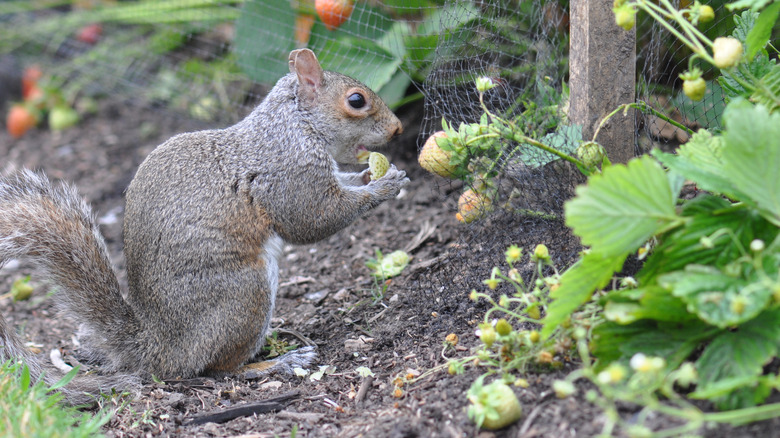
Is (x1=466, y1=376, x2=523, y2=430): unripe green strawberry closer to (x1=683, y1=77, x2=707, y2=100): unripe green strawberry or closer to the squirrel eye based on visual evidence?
(x1=683, y1=77, x2=707, y2=100): unripe green strawberry

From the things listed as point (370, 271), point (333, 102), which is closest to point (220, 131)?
point (333, 102)

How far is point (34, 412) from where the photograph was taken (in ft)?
6.42

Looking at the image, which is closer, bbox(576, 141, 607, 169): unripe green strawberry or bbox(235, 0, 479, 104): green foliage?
bbox(576, 141, 607, 169): unripe green strawberry

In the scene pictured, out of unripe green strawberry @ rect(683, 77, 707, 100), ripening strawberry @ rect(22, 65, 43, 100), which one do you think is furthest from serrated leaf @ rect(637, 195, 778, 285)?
ripening strawberry @ rect(22, 65, 43, 100)

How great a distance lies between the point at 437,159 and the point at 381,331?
0.72 m

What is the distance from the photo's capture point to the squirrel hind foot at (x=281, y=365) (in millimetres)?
2734

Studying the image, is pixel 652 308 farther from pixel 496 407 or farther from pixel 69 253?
pixel 69 253

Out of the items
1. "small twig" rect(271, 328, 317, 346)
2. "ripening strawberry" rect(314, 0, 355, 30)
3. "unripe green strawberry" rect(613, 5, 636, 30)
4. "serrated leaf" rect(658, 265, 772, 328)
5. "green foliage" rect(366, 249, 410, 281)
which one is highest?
"unripe green strawberry" rect(613, 5, 636, 30)

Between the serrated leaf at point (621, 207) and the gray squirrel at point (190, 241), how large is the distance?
1.46m

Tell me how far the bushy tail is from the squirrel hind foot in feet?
1.53

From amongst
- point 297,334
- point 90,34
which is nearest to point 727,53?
point 297,334

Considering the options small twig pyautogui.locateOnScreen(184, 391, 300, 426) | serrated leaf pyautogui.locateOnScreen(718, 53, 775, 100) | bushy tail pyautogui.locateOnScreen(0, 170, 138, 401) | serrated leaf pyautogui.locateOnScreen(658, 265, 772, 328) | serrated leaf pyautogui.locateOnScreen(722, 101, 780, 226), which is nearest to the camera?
serrated leaf pyautogui.locateOnScreen(658, 265, 772, 328)

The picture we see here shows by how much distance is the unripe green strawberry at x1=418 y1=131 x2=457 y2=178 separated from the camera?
2662 millimetres

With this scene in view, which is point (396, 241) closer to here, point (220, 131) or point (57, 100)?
point (220, 131)
